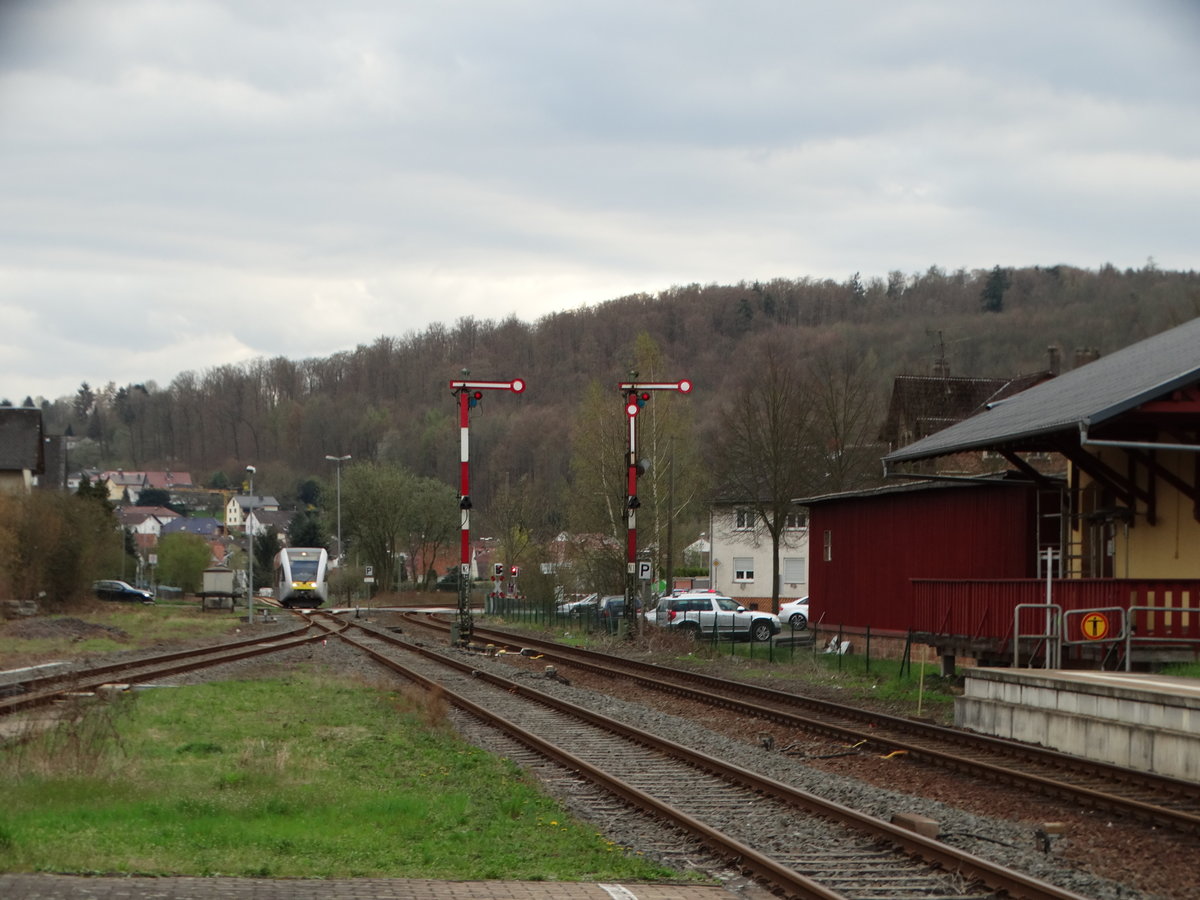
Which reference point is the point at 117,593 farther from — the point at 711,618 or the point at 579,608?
Answer: the point at 711,618

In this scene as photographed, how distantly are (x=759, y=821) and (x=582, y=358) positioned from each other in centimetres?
10090

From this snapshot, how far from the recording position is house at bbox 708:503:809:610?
244 feet

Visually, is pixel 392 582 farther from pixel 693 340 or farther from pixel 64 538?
pixel 64 538

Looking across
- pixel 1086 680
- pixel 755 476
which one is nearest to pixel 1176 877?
pixel 1086 680

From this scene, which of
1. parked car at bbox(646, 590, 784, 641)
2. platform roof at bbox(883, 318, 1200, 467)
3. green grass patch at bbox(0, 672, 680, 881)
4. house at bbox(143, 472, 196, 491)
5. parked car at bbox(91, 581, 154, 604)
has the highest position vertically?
house at bbox(143, 472, 196, 491)

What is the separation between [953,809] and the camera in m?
11.8

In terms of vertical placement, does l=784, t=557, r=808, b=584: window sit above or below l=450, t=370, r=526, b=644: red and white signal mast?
below

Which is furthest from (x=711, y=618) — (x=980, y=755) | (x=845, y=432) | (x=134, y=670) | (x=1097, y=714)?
(x=1097, y=714)

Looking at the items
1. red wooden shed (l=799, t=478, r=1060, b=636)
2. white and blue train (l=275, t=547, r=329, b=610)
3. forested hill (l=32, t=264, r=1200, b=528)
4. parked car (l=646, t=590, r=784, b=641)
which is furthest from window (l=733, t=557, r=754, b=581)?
red wooden shed (l=799, t=478, r=1060, b=636)

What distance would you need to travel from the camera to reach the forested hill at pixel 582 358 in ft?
277

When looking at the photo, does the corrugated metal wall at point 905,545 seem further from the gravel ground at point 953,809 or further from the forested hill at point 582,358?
the forested hill at point 582,358

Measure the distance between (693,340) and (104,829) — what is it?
4130 inches

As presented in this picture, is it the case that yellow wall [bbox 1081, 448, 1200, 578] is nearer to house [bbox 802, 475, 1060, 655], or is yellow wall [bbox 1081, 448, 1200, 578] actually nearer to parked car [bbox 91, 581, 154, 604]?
house [bbox 802, 475, 1060, 655]

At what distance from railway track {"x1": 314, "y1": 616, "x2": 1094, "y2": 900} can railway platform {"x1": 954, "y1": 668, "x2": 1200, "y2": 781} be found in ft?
13.1
